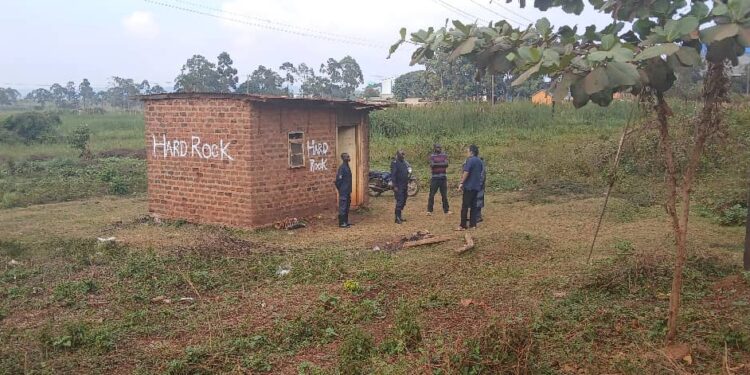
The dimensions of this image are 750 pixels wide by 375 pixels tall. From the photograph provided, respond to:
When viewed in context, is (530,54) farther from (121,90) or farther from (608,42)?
(121,90)

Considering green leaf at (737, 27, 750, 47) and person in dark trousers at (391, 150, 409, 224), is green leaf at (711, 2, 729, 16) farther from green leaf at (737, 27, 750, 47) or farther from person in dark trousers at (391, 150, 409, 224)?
person in dark trousers at (391, 150, 409, 224)

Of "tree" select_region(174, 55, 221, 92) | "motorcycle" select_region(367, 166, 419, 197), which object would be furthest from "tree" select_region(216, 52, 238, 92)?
"motorcycle" select_region(367, 166, 419, 197)

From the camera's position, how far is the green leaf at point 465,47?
3.83 m

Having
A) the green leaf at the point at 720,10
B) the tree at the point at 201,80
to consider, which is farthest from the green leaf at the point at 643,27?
the tree at the point at 201,80

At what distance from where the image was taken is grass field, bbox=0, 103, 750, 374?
4.85 metres

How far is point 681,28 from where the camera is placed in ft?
11.3

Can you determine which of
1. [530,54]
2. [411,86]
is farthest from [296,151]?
[411,86]

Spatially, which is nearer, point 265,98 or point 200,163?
point 265,98

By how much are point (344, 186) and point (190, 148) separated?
3.01 meters

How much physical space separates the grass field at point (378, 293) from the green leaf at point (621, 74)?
1.80 metres

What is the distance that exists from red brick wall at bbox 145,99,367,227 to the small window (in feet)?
0.31

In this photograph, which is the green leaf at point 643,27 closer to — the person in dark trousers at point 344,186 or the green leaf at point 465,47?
the green leaf at point 465,47

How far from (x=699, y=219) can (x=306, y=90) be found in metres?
53.1

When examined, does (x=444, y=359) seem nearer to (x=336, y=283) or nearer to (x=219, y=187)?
(x=336, y=283)
